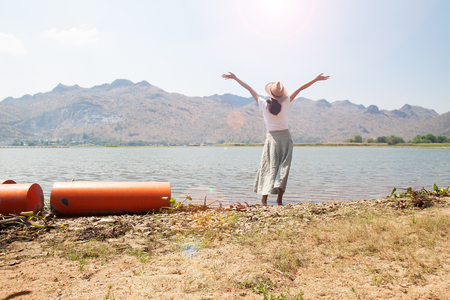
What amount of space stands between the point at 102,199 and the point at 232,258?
157 inches

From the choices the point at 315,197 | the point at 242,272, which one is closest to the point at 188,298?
the point at 242,272

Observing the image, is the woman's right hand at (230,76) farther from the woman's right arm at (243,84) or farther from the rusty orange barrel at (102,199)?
the rusty orange barrel at (102,199)

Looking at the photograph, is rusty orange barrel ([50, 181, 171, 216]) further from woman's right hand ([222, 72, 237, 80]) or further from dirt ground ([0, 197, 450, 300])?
woman's right hand ([222, 72, 237, 80])

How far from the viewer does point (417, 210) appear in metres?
5.79

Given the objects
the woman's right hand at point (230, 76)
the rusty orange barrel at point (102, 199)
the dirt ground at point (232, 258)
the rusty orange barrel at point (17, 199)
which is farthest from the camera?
the woman's right hand at point (230, 76)

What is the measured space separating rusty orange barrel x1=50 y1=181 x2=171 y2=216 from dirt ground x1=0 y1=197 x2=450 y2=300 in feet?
3.01

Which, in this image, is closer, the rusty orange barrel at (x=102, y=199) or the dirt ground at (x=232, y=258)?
the dirt ground at (x=232, y=258)

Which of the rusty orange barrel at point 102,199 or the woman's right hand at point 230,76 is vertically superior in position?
the woman's right hand at point 230,76

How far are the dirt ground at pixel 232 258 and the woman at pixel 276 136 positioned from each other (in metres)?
1.67

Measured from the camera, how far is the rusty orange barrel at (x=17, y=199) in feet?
18.4

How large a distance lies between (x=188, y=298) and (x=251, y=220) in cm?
305

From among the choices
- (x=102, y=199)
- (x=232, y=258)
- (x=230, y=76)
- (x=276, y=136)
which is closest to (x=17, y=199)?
(x=102, y=199)

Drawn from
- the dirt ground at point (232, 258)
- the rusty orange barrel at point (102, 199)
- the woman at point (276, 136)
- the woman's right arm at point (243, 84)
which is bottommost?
the dirt ground at point (232, 258)

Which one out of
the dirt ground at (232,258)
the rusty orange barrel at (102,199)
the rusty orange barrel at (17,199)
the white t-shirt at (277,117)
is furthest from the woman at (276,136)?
the rusty orange barrel at (17,199)
